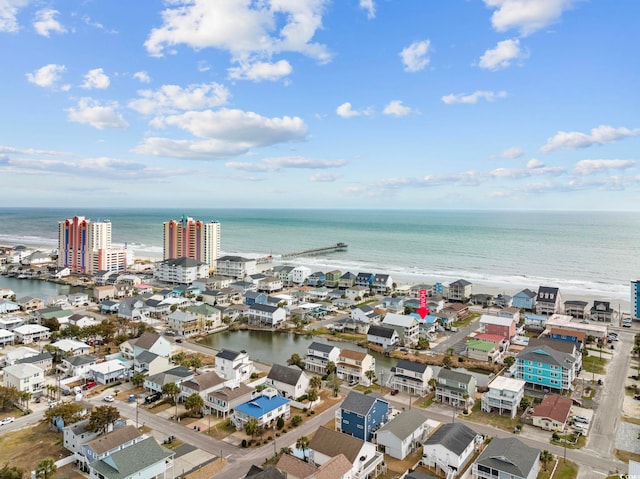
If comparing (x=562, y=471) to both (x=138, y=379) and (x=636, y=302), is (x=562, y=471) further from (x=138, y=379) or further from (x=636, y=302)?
(x=636, y=302)

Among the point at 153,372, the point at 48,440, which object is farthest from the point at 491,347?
the point at 48,440

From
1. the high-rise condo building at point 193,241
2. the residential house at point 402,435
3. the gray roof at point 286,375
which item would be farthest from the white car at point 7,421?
the high-rise condo building at point 193,241

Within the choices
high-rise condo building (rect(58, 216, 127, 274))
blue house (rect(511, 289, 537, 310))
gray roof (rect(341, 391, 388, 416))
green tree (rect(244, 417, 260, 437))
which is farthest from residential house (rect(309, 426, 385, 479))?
high-rise condo building (rect(58, 216, 127, 274))

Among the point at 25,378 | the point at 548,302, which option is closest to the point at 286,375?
the point at 25,378

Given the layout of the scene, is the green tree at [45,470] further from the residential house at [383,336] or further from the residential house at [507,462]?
the residential house at [383,336]

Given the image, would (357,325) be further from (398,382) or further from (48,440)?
(48,440)
